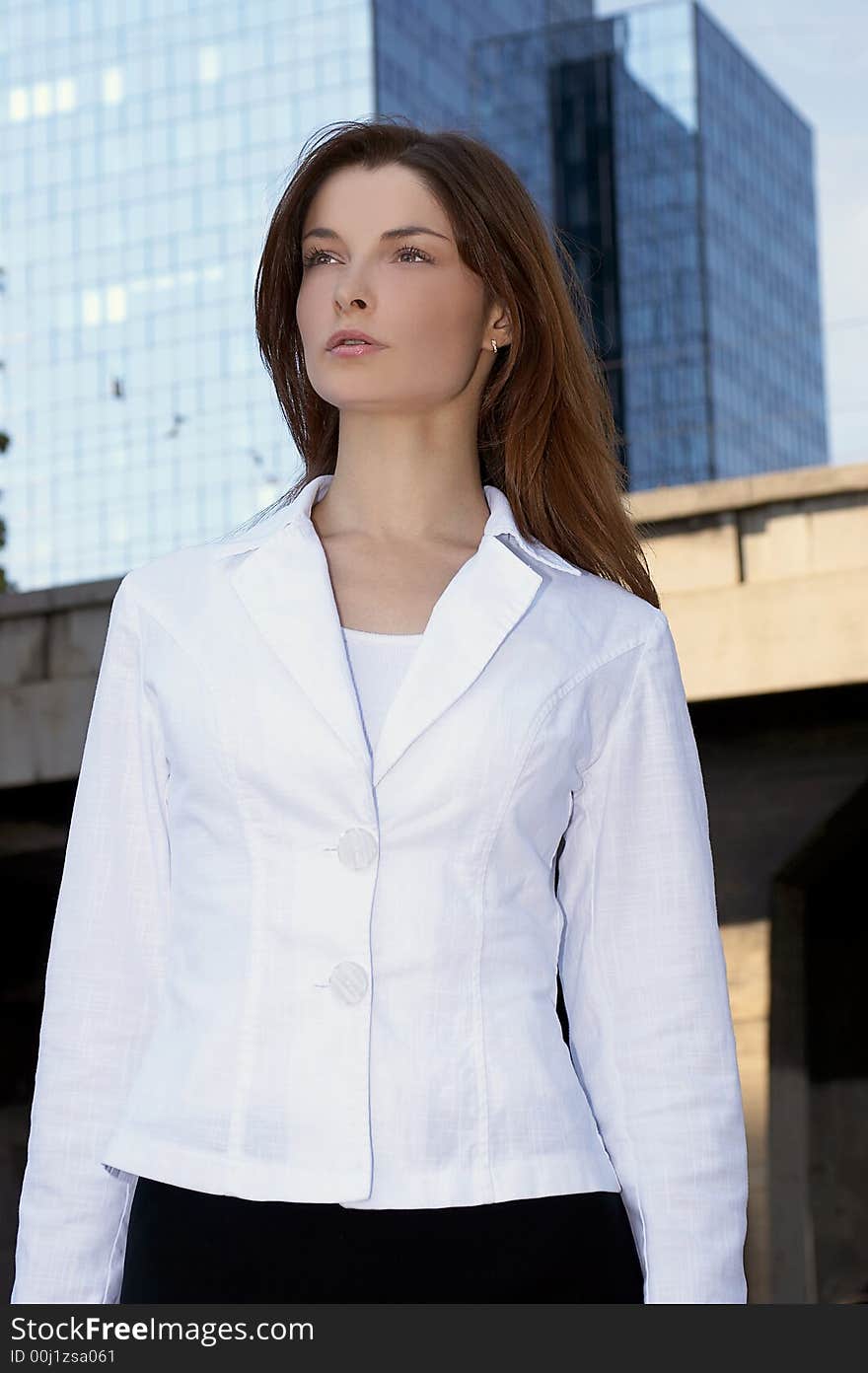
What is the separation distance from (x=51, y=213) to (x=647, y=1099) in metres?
78.7

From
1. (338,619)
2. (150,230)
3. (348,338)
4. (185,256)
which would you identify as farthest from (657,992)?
(150,230)

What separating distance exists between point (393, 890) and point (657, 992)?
46 centimetres

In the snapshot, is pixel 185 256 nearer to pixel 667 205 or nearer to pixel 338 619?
pixel 667 205

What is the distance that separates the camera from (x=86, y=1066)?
2719 millimetres

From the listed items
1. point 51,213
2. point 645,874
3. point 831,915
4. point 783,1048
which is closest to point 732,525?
point 783,1048

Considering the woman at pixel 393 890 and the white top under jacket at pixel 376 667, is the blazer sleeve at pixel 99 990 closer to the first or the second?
the woman at pixel 393 890

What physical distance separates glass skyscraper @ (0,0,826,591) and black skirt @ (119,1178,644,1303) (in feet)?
216

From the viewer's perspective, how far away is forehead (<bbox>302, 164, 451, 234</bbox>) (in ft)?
10.1

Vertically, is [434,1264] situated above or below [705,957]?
below

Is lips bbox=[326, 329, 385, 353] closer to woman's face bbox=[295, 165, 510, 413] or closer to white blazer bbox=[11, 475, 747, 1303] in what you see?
woman's face bbox=[295, 165, 510, 413]

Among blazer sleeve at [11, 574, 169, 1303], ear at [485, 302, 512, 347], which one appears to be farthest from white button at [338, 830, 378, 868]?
ear at [485, 302, 512, 347]

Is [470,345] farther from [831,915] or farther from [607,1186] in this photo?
[831,915]

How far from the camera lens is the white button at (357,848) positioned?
2.61m

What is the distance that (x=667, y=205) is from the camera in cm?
9138
